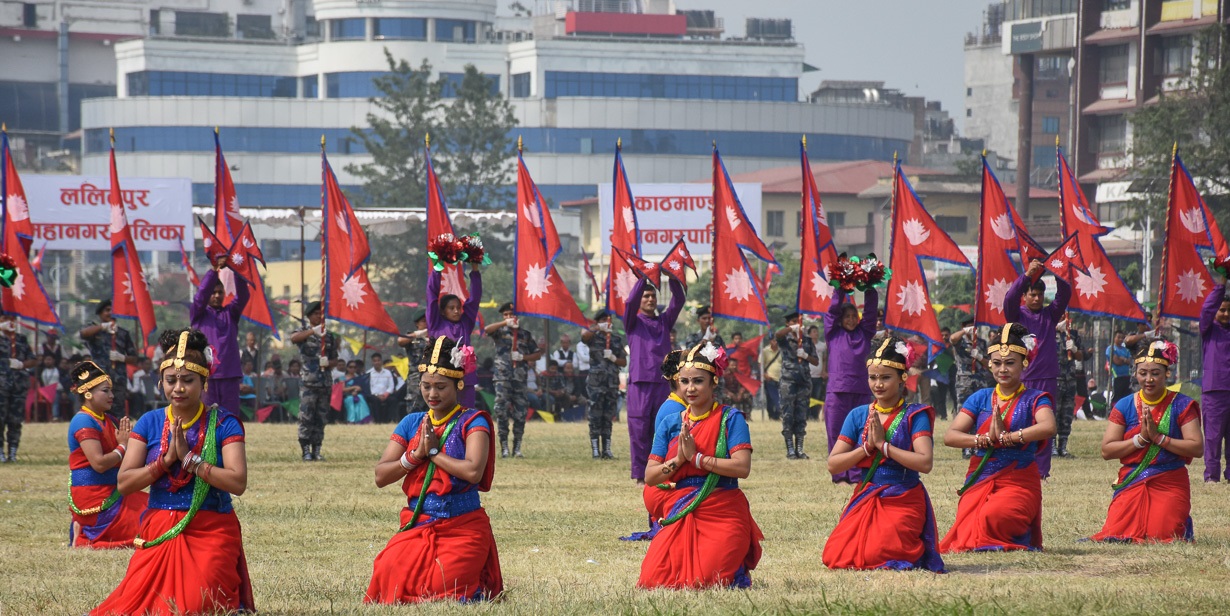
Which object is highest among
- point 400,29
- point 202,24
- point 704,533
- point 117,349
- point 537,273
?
point 202,24

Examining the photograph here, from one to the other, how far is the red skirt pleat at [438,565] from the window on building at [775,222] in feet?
216

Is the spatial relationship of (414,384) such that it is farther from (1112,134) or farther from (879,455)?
(1112,134)

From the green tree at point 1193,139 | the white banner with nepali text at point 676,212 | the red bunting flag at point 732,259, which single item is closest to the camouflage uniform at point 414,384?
the red bunting flag at point 732,259

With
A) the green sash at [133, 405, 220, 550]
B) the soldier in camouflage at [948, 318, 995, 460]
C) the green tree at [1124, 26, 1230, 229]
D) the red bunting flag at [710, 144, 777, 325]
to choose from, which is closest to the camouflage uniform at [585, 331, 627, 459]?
the red bunting flag at [710, 144, 777, 325]

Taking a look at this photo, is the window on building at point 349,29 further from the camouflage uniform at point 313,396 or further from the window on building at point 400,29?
the camouflage uniform at point 313,396

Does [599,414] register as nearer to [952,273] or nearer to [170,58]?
[952,273]

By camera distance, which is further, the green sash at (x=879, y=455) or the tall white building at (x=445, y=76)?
the tall white building at (x=445, y=76)

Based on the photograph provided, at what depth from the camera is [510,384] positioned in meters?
20.2

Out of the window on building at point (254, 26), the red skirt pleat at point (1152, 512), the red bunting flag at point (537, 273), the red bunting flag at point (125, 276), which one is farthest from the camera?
the window on building at point (254, 26)

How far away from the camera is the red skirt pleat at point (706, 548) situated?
9117 mm

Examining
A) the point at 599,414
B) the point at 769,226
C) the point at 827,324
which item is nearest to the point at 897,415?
the point at 827,324

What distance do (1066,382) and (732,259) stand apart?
4544mm

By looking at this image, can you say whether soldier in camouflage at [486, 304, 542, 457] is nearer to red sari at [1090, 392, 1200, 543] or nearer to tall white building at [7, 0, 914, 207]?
red sari at [1090, 392, 1200, 543]

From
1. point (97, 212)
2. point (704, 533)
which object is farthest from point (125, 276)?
point (704, 533)
